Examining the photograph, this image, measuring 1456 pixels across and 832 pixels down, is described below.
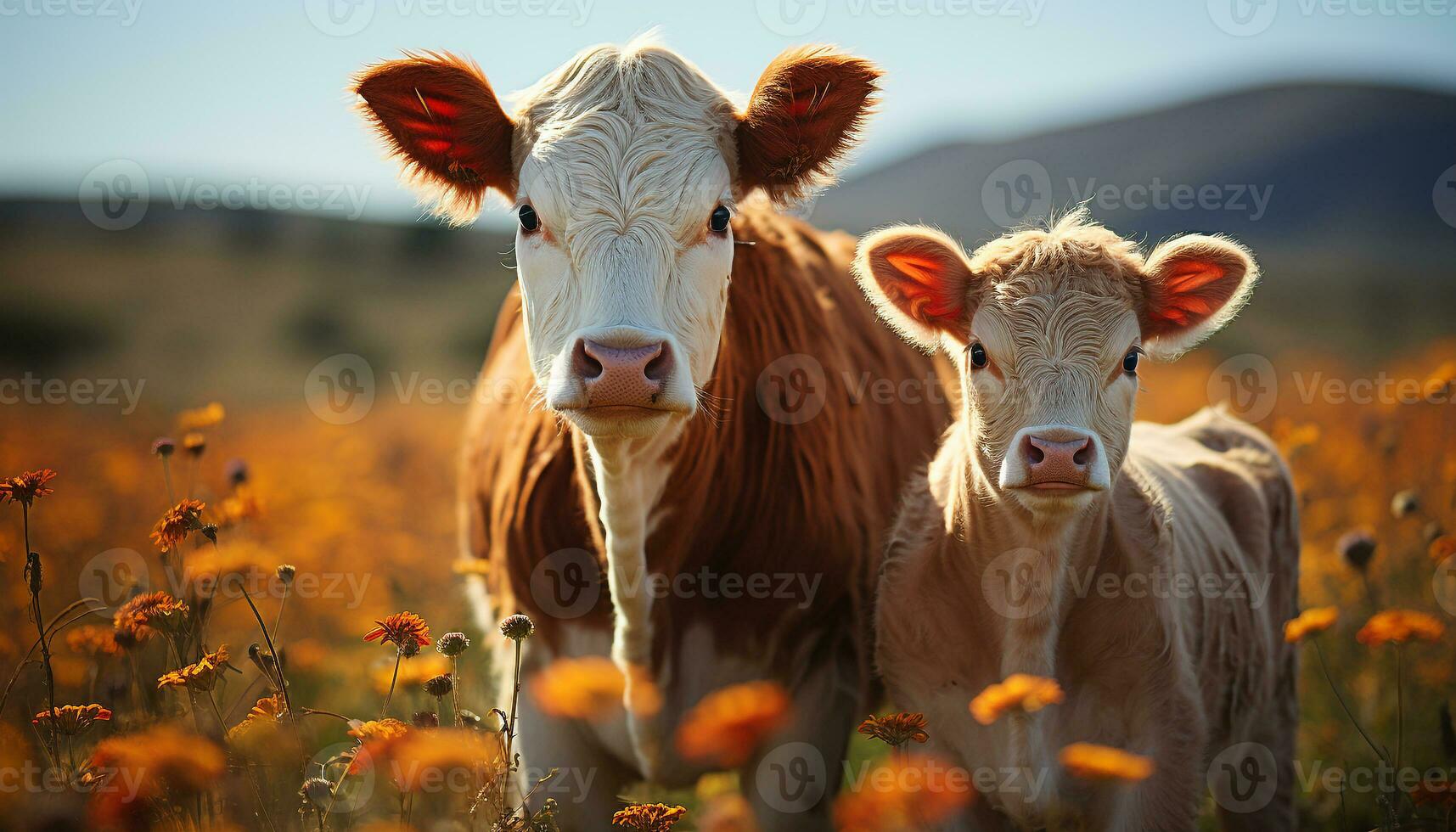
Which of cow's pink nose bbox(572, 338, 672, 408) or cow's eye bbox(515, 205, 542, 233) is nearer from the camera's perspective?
cow's pink nose bbox(572, 338, 672, 408)

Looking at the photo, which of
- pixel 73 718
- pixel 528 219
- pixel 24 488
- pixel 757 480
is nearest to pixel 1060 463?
pixel 757 480

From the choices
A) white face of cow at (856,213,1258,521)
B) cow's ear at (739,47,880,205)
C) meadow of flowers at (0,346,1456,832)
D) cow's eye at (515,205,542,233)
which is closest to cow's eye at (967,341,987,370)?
white face of cow at (856,213,1258,521)

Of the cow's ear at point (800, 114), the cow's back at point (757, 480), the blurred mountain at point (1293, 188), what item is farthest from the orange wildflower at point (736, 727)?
the blurred mountain at point (1293, 188)

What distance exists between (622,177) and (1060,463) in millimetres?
1564

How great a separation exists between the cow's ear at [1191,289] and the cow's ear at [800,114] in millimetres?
1143

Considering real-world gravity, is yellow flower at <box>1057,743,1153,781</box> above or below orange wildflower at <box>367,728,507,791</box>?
above

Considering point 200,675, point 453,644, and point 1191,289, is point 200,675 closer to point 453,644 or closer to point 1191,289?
point 453,644

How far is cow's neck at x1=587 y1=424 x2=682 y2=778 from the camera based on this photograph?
3.67m

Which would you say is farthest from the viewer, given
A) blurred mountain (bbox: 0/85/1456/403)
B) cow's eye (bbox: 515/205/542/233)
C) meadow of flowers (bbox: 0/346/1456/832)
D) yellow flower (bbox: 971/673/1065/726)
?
blurred mountain (bbox: 0/85/1456/403)

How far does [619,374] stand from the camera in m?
3.02

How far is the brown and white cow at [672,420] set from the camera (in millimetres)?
3420

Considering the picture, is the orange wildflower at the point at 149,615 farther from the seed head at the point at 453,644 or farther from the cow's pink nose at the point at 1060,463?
the cow's pink nose at the point at 1060,463

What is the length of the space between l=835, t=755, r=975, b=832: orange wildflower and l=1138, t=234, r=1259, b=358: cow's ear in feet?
5.00

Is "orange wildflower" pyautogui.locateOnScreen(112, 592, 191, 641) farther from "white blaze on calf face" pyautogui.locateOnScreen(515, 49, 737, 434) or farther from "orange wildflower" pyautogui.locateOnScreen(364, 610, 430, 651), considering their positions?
"white blaze on calf face" pyautogui.locateOnScreen(515, 49, 737, 434)
